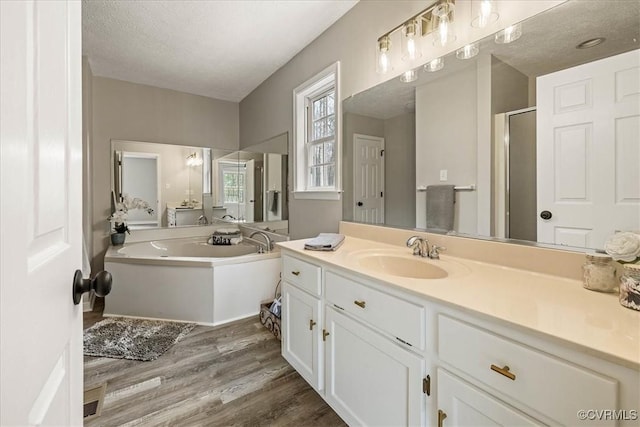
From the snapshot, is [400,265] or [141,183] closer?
[400,265]

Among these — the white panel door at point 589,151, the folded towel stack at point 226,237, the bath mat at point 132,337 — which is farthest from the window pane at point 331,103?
the bath mat at point 132,337

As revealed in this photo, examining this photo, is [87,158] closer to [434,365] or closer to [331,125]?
[331,125]

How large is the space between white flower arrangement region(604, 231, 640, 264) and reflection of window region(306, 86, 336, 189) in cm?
173

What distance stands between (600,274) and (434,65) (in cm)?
123

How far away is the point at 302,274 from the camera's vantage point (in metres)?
1.62

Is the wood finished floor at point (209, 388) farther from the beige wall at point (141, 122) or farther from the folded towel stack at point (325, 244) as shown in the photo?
the beige wall at point (141, 122)

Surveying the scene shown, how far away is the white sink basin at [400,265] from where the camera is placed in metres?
1.36

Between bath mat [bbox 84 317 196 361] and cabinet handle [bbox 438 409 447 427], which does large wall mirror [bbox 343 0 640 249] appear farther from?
bath mat [bbox 84 317 196 361]

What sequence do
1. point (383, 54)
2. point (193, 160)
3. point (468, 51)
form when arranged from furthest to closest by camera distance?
point (193, 160) → point (383, 54) → point (468, 51)

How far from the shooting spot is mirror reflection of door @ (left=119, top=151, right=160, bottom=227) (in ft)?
11.1

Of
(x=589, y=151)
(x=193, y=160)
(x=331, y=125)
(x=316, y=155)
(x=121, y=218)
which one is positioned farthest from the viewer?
(x=193, y=160)

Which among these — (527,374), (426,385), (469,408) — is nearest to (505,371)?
(527,374)

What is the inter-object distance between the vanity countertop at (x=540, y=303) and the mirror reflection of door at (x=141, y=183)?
125 inches

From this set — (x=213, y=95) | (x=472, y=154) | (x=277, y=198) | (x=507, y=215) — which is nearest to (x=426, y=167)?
(x=472, y=154)
